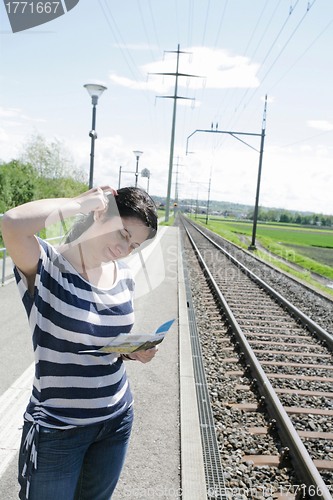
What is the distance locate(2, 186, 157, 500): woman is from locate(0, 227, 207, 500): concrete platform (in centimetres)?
25

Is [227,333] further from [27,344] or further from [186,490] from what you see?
[186,490]

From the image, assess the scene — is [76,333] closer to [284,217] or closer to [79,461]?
[79,461]

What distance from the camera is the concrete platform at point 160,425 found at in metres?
2.64

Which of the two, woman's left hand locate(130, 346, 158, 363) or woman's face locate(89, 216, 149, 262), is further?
woman's left hand locate(130, 346, 158, 363)

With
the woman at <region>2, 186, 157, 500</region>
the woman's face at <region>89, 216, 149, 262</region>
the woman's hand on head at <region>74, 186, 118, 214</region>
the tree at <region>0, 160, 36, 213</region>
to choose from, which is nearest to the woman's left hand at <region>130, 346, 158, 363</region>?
the woman at <region>2, 186, 157, 500</region>

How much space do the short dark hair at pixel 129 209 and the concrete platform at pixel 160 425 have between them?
0.23m

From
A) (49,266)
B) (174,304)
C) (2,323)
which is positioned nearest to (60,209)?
(49,266)

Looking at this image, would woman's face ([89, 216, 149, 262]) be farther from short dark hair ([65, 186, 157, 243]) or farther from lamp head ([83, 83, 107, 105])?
lamp head ([83, 83, 107, 105])

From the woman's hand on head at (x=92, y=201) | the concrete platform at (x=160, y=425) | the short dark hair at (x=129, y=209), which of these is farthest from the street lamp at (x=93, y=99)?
the woman's hand on head at (x=92, y=201)

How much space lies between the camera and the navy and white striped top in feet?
4.59

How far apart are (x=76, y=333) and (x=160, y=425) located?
2.71 metres

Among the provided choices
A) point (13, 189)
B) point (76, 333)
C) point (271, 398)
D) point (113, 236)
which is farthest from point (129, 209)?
point (13, 189)

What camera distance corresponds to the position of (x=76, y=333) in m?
1.42

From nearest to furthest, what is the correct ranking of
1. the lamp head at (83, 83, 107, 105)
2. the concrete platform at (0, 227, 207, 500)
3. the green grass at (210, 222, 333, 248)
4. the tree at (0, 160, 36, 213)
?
the concrete platform at (0, 227, 207, 500) → the lamp head at (83, 83, 107, 105) → the tree at (0, 160, 36, 213) → the green grass at (210, 222, 333, 248)
